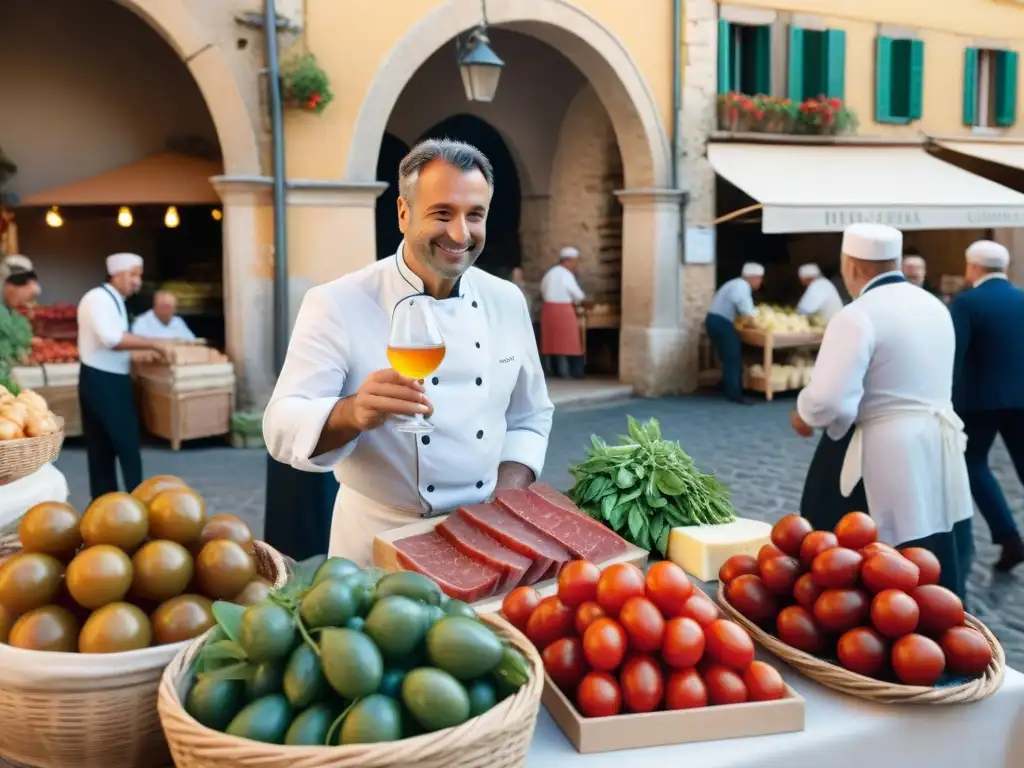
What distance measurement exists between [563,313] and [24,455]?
32.2ft

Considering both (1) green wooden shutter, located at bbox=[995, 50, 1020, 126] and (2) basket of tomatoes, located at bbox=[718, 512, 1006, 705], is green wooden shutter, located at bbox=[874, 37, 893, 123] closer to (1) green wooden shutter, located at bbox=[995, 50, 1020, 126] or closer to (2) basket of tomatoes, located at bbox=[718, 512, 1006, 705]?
(1) green wooden shutter, located at bbox=[995, 50, 1020, 126]

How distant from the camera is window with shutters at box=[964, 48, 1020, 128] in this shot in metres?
14.6

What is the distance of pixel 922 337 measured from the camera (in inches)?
154

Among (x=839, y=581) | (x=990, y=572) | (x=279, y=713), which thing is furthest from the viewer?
(x=990, y=572)

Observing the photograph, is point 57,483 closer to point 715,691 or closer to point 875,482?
point 715,691

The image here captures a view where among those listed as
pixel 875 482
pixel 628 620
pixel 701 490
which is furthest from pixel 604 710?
pixel 875 482

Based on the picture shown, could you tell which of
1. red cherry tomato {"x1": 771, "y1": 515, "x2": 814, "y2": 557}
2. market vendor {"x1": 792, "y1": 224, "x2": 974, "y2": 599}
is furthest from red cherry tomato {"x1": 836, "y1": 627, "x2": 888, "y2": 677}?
market vendor {"x1": 792, "y1": 224, "x2": 974, "y2": 599}

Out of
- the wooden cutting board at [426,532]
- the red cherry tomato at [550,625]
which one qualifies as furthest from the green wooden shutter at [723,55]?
the red cherry tomato at [550,625]

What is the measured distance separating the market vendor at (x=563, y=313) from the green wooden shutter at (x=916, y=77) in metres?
5.16

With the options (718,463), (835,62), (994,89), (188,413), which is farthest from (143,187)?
(994,89)

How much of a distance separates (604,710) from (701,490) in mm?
1360

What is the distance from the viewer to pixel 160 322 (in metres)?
9.25

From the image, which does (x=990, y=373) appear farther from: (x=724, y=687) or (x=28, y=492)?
(x=28, y=492)

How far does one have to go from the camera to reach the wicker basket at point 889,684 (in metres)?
1.92
